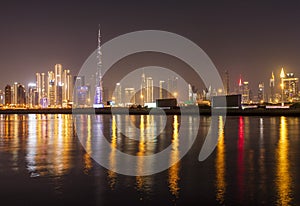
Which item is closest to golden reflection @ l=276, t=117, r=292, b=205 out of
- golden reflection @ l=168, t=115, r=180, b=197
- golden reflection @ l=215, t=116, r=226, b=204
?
golden reflection @ l=215, t=116, r=226, b=204

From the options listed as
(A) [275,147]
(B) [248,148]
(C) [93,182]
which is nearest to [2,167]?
(C) [93,182]

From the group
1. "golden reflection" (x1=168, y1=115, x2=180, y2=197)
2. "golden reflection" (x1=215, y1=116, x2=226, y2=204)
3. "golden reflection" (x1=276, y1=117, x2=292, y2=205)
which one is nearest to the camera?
"golden reflection" (x1=276, y1=117, x2=292, y2=205)

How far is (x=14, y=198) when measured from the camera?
7.48 m

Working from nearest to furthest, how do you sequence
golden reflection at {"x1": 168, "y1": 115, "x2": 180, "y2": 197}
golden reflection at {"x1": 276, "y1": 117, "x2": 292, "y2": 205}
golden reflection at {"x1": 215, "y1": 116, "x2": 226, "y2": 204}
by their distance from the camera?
golden reflection at {"x1": 276, "y1": 117, "x2": 292, "y2": 205} < golden reflection at {"x1": 215, "y1": 116, "x2": 226, "y2": 204} < golden reflection at {"x1": 168, "y1": 115, "x2": 180, "y2": 197}

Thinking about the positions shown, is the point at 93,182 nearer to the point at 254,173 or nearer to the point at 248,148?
the point at 254,173

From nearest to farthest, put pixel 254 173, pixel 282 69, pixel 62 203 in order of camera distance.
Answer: pixel 62 203 → pixel 254 173 → pixel 282 69

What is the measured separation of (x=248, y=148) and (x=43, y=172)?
8.10 metres

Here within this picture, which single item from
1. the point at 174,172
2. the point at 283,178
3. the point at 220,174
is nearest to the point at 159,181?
the point at 174,172

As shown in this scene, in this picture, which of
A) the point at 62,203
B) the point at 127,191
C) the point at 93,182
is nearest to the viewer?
the point at 62,203

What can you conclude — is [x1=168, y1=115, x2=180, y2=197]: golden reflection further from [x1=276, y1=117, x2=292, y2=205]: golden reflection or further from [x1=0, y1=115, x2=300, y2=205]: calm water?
[x1=276, y1=117, x2=292, y2=205]: golden reflection

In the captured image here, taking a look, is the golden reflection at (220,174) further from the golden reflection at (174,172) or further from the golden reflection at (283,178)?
the golden reflection at (283,178)

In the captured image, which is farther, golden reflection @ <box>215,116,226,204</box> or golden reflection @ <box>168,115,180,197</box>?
golden reflection @ <box>168,115,180,197</box>

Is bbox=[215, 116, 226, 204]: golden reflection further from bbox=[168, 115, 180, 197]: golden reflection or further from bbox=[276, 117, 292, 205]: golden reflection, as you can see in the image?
bbox=[276, 117, 292, 205]: golden reflection

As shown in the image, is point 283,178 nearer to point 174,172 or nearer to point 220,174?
point 220,174
